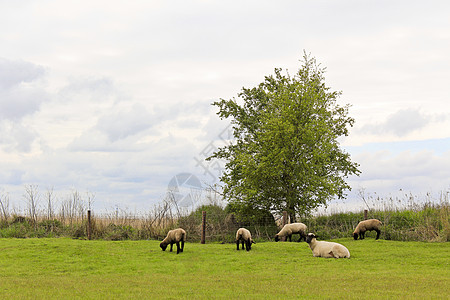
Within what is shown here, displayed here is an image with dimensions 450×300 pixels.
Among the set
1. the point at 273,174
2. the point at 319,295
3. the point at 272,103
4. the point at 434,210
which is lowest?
the point at 319,295

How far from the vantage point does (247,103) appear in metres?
34.2

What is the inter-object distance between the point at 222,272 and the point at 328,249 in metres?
4.51

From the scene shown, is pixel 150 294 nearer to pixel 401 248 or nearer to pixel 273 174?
pixel 401 248

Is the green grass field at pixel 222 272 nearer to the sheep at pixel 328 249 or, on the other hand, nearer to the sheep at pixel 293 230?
the sheep at pixel 328 249

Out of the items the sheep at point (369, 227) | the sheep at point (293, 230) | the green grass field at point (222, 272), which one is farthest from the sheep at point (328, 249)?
the sheep at point (369, 227)

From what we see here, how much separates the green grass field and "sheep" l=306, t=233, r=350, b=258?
47 cm

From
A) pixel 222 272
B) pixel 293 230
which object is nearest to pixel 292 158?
pixel 293 230

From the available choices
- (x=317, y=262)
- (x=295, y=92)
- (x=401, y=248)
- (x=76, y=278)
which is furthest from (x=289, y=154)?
(x=76, y=278)

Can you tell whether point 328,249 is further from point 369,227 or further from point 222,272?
point 369,227

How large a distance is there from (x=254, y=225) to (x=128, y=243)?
10.0 meters

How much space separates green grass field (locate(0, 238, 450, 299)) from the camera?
10.3m

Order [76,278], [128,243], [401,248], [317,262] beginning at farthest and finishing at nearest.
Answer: [128,243], [401,248], [317,262], [76,278]

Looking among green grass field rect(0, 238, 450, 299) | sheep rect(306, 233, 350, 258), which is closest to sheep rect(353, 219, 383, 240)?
green grass field rect(0, 238, 450, 299)

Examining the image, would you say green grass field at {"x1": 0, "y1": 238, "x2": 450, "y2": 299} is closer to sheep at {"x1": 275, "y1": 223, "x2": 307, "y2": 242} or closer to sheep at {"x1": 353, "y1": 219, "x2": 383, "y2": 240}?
sheep at {"x1": 353, "y1": 219, "x2": 383, "y2": 240}
